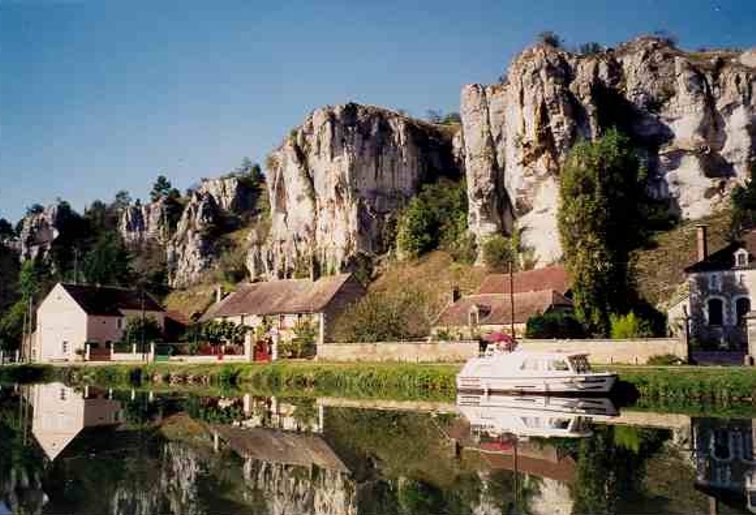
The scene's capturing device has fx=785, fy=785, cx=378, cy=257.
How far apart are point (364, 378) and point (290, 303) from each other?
84.0 ft

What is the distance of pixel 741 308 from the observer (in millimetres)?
39375

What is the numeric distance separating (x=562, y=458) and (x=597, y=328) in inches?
965

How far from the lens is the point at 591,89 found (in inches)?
2287

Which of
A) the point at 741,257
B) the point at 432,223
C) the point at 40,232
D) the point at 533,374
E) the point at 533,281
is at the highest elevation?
the point at 40,232

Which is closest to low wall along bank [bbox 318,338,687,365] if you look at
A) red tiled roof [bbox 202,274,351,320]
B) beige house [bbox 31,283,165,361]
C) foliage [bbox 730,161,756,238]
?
red tiled roof [bbox 202,274,351,320]

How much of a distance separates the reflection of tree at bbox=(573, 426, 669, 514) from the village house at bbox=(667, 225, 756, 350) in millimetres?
19224

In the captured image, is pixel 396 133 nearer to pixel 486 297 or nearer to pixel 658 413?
pixel 486 297

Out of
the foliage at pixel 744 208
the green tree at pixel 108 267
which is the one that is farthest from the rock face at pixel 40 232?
the foliage at pixel 744 208

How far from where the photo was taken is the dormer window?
39312mm

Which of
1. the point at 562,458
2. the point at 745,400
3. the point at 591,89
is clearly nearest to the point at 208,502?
the point at 562,458

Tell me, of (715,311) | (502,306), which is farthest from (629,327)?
(502,306)

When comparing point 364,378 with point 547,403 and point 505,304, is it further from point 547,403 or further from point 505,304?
point 505,304

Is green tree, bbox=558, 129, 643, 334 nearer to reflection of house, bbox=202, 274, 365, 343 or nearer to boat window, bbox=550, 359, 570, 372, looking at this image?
boat window, bbox=550, 359, 570, 372

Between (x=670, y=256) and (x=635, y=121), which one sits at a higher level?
(x=635, y=121)
